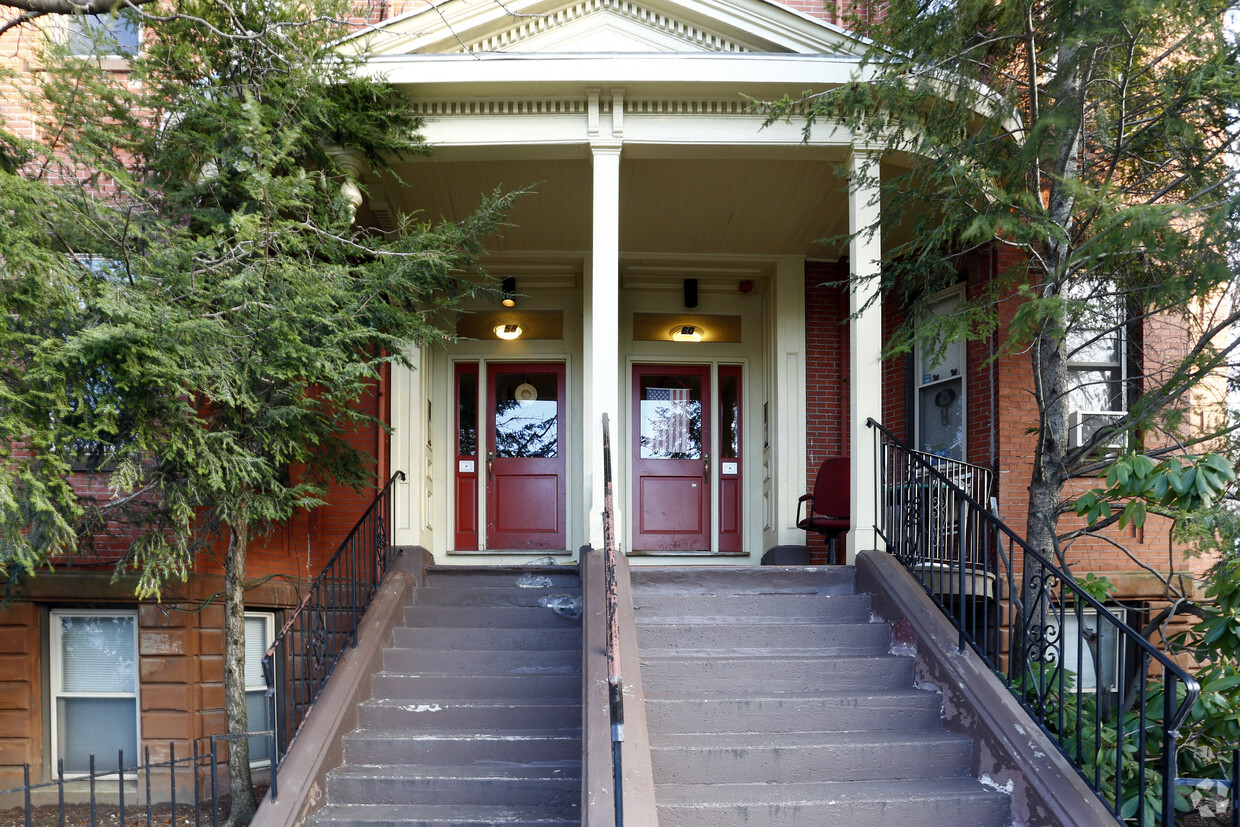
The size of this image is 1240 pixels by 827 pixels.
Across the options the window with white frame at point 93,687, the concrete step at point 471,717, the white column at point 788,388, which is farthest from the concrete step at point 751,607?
the window with white frame at point 93,687

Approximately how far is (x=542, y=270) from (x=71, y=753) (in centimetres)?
560

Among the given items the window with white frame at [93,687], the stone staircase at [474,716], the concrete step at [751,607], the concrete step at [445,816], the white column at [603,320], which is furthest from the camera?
the window with white frame at [93,687]

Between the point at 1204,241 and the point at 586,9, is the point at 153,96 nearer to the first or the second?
the point at 586,9

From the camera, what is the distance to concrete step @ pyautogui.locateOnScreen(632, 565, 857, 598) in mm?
6105

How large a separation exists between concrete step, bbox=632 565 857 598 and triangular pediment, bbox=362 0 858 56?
350cm

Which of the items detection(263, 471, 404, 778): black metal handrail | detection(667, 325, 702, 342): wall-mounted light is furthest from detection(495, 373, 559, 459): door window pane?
detection(263, 471, 404, 778): black metal handrail

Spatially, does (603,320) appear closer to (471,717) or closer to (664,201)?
(664,201)

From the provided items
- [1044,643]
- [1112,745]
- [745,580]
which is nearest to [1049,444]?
[1044,643]

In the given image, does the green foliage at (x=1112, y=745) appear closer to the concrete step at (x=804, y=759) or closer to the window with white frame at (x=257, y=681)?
the concrete step at (x=804, y=759)

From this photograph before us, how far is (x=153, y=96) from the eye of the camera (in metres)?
5.61

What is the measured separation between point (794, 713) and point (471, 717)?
1784 mm

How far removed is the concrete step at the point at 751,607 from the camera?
588 cm

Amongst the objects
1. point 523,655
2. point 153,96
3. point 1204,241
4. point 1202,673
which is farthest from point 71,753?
point 1204,241

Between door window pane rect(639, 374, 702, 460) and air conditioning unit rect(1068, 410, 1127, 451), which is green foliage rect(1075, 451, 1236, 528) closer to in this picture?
air conditioning unit rect(1068, 410, 1127, 451)
